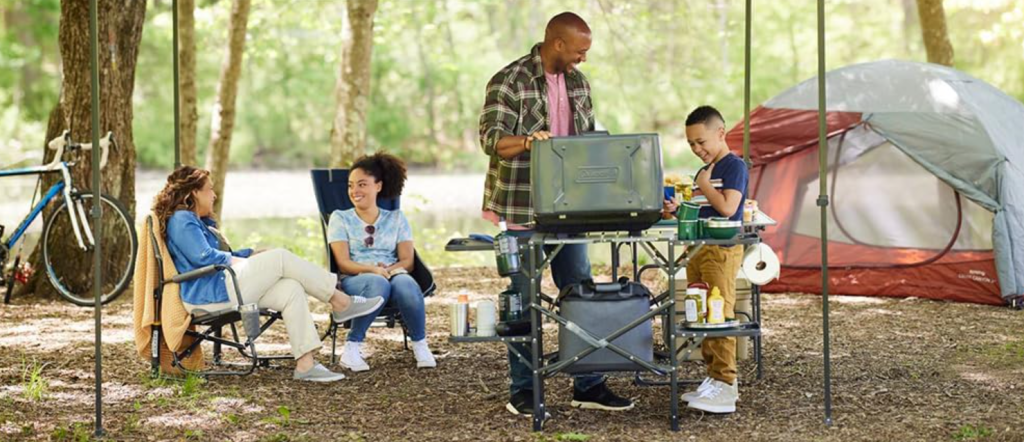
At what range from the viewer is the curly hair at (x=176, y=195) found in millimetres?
4656

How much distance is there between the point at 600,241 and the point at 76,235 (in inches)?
138

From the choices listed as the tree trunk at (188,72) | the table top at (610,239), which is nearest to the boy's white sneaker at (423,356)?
the table top at (610,239)

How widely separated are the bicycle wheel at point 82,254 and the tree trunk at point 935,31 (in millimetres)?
5797

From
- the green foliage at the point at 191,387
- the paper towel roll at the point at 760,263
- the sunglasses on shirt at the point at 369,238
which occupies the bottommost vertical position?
the green foliage at the point at 191,387

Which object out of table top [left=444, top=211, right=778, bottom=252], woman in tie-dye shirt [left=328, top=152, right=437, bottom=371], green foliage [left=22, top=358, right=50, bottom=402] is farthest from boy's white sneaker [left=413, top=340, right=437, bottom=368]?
green foliage [left=22, top=358, right=50, bottom=402]

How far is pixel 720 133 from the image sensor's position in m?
4.10

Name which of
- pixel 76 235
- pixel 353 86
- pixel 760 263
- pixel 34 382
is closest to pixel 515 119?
pixel 760 263

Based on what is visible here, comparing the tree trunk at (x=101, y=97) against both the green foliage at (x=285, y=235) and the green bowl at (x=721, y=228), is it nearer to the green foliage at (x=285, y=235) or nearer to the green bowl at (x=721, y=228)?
the green foliage at (x=285, y=235)

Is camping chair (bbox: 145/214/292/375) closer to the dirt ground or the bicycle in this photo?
the dirt ground

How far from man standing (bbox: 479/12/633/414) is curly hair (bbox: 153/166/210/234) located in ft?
3.96

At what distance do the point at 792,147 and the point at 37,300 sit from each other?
13.7 ft

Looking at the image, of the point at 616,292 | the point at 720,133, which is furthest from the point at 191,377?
the point at 720,133

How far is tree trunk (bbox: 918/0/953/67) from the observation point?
30.3 feet

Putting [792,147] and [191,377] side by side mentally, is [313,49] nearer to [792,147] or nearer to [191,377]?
[792,147]
